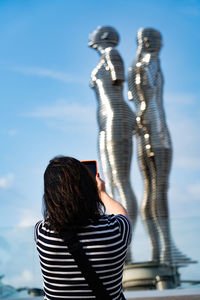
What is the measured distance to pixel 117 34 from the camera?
8320 millimetres

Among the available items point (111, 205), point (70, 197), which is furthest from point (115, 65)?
point (70, 197)

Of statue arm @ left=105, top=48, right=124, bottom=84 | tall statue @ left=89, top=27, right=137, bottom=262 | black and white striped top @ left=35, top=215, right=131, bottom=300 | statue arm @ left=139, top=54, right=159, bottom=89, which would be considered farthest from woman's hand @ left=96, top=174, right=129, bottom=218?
statue arm @ left=139, top=54, right=159, bottom=89

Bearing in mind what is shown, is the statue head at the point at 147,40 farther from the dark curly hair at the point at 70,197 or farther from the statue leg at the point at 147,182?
the dark curly hair at the point at 70,197

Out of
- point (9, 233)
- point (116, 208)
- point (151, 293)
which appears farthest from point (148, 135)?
point (116, 208)

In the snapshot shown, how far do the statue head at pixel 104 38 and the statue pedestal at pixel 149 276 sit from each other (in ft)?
14.0

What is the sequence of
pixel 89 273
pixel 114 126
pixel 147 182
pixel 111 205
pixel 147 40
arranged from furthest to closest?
pixel 147 40, pixel 147 182, pixel 114 126, pixel 111 205, pixel 89 273

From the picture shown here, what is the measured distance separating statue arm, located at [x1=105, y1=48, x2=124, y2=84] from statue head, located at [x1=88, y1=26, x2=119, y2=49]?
0.36 meters

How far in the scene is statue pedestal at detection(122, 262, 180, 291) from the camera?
5.24 meters

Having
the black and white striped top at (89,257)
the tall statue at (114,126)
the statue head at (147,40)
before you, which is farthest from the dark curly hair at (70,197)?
the statue head at (147,40)

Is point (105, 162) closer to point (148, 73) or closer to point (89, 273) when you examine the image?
point (148, 73)

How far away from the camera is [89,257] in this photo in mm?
996

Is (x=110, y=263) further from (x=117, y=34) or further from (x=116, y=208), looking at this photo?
(x=117, y=34)

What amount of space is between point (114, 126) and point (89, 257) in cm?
679

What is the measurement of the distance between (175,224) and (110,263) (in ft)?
16.4
